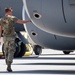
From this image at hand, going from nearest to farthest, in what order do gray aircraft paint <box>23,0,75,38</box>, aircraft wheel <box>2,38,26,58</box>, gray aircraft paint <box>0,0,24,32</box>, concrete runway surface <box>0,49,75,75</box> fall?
gray aircraft paint <box>23,0,75,38</box>
concrete runway surface <box>0,49,75,75</box>
gray aircraft paint <box>0,0,24,32</box>
aircraft wheel <box>2,38,26,58</box>

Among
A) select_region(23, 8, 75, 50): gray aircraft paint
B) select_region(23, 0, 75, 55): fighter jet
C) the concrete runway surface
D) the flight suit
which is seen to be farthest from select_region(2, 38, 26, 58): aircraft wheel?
select_region(23, 0, 75, 55): fighter jet

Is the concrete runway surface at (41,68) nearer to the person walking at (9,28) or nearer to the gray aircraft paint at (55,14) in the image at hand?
the person walking at (9,28)

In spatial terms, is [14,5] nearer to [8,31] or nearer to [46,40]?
[46,40]

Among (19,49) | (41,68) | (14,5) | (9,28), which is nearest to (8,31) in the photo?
(9,28)

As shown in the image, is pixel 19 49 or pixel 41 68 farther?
pixel 19 49

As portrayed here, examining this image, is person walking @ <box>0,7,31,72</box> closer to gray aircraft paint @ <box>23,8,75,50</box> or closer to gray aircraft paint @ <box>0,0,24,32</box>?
gray aircraft paint @ <box>23,8,75,50</box>

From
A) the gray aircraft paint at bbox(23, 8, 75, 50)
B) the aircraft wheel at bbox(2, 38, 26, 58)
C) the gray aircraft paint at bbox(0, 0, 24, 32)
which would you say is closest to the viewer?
the gray aircraft paint at bbox(23, 8, 75, 50)

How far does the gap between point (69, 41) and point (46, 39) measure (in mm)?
695

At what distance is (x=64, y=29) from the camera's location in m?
9.09

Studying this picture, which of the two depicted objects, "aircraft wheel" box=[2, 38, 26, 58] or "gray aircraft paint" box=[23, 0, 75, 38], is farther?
"aircraft wheel" box=[2, 38, 26, 58]

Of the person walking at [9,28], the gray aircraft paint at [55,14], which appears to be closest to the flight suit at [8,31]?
the person walking at [9,28]

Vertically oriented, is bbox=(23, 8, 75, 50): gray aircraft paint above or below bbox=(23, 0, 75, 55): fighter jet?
below

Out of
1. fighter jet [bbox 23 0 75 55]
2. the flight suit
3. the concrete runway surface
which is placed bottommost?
the concrete runway surface

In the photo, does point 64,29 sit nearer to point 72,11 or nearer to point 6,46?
point 72,11
